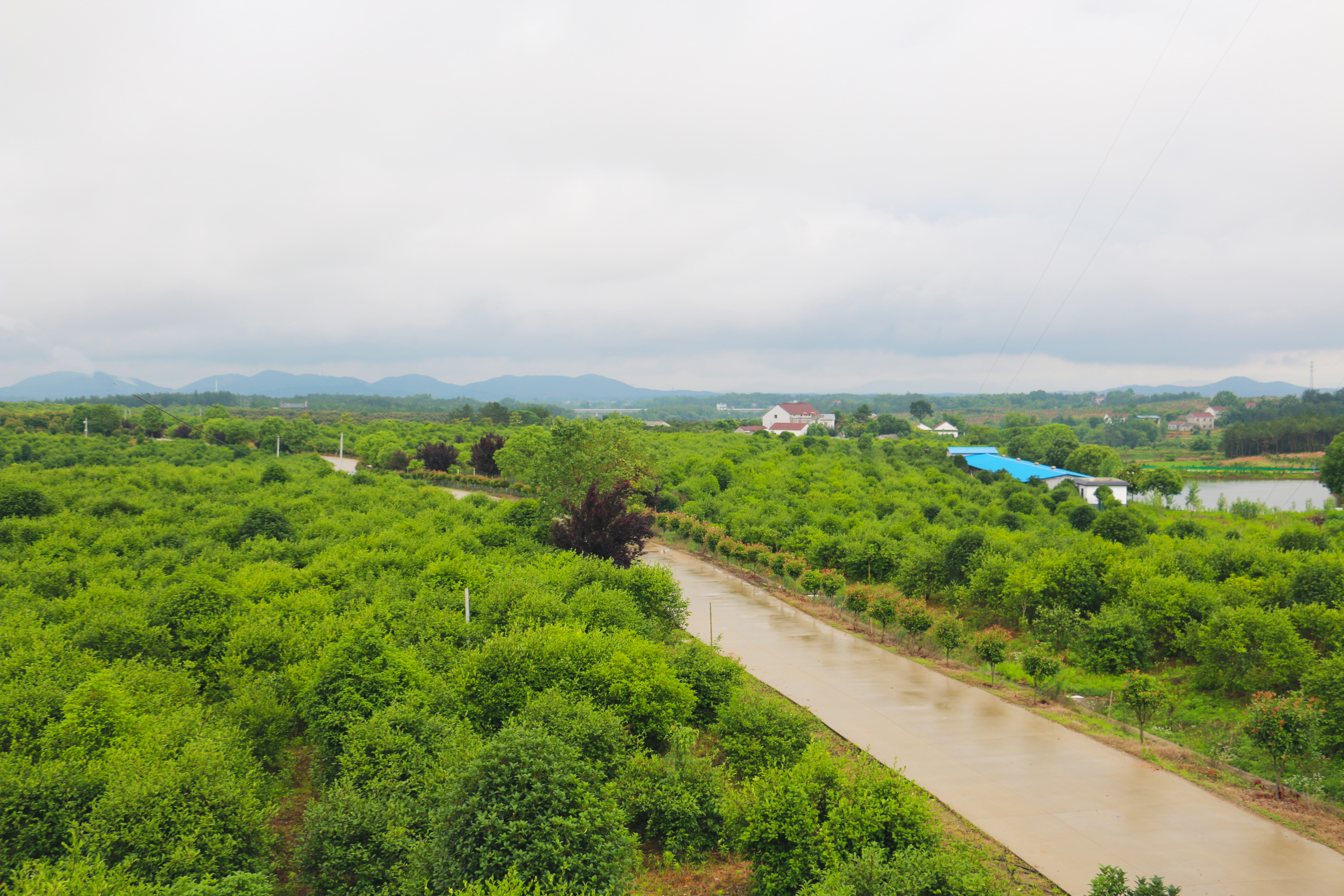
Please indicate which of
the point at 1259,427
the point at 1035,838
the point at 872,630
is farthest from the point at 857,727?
the point at 1259,427

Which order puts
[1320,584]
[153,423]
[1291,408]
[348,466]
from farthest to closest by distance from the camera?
[1291,408] → [153,423] → [348,466] → [1320,584]

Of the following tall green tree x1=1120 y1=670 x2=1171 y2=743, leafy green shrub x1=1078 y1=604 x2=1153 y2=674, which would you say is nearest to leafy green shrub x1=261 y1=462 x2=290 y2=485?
leafy green shrub x1=1078 y1=604 x2=1153 y2=674

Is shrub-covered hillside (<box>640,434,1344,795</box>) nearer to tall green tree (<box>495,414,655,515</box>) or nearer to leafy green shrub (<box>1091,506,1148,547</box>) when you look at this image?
leafy green shrub (<box>1091,506,1148,547</box>)

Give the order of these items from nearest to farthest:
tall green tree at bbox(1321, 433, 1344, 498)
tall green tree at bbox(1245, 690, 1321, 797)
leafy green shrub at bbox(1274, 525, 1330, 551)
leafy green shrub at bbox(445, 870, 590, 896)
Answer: leafy green shrub at bbox(445, 870, 590, 896) → tall green tree at bbox(1245, 690, 1321, 797) → leafy green shrub at bbox(1274, 525, 1330, 551) → tall green tree at bbox(1321, 433, 1344, 498)

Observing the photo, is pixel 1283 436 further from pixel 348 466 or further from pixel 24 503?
pixel 24 503

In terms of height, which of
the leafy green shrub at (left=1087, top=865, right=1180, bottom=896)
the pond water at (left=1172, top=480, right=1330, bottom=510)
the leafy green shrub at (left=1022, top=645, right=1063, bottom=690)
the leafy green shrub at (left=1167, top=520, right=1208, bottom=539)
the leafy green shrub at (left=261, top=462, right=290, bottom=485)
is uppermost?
the leafy green shrub at (left=261, top=462, right=290, bottom=485)

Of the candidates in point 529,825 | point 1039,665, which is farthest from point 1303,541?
point 529,825

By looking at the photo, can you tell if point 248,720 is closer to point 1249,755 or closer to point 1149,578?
point 1249,755
